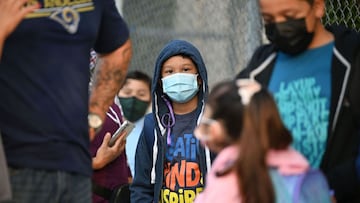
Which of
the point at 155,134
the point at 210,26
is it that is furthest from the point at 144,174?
the point at 210,26

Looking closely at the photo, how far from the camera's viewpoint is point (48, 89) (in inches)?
171

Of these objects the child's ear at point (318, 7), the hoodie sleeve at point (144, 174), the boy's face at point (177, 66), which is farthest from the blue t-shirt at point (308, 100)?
the hoodie sleeve at point (144, 174)

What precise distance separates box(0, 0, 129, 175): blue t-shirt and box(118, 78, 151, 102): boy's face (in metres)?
3.57

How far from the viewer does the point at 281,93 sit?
4340 millimetres

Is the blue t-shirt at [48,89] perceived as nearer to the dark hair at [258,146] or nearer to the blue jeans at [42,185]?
the blue jeans at [42,185]

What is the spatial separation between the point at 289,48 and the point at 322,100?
0.25 m

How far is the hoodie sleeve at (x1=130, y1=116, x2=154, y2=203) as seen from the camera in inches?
230

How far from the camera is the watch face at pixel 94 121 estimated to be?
4.75 m

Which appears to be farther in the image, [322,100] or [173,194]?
[173,194]

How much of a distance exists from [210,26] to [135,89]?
0.76 metres

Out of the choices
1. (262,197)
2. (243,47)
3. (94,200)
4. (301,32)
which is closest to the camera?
(262,197)

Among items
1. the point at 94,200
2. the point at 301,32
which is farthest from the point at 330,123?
the point at 94,200

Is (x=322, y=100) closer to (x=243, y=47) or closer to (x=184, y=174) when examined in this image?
(x=184, y=174)

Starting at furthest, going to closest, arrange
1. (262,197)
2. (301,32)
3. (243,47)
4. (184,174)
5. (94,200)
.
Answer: (243,47)
(94,200)
(184,174)
(301,32)
(262,197)
